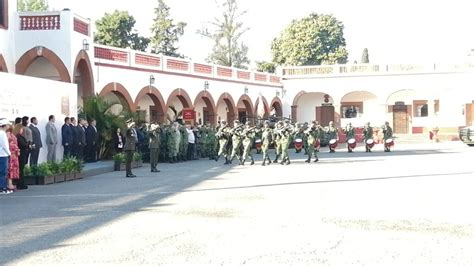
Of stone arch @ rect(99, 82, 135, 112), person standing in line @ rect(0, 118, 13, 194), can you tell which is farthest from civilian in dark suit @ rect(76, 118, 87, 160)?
stone arch @ rect(99, 82, 135, 112)

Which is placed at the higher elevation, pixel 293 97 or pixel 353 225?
pixel 293 97

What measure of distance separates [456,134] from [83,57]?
94.4ft

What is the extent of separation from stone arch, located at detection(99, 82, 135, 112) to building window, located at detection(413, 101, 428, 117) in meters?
27.2

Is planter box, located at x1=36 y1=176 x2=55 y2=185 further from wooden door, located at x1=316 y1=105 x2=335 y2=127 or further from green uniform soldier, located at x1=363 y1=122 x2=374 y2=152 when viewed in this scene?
wooden door, located at x1=316 y1=105 x2=335 y2=127

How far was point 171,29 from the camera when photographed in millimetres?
61844

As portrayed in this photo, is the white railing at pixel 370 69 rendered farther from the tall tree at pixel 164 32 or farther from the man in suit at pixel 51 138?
the man in suit at pixel 51 138

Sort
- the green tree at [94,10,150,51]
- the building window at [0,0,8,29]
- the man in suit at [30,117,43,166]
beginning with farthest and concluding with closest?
1. the green tree at [94,10,150,51]
2. the building window at [0,0,8,29]
3. the man in suit at [30,117,43,166]

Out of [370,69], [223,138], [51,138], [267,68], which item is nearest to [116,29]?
[267,68]

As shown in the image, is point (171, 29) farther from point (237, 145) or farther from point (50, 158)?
point (50, 158)

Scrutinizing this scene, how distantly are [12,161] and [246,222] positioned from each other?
766cm

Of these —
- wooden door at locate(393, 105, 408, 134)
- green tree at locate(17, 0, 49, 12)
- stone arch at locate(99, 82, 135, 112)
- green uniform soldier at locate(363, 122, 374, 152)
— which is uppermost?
green tree at locate(17, 0, 49, 12)

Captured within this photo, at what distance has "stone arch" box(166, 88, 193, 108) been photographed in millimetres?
34438

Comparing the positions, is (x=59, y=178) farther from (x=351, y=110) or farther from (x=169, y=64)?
(x=351, y=110)

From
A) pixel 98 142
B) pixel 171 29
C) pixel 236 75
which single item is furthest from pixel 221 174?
pixel 171 29
